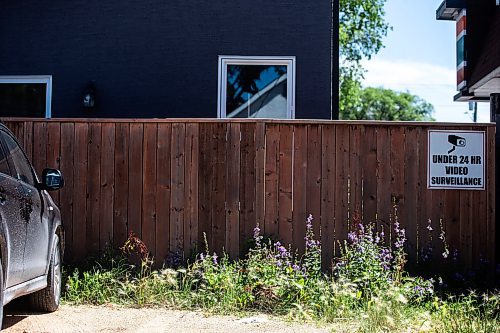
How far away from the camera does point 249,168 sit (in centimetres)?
921

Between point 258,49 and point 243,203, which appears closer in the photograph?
point 243,203

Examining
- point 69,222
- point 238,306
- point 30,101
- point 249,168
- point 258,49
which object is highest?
point 258,49

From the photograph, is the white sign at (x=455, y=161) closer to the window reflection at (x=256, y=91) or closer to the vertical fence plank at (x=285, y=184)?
the vertical fence plank at (x=285, y=184)

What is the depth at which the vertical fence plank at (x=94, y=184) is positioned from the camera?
930 centimetres

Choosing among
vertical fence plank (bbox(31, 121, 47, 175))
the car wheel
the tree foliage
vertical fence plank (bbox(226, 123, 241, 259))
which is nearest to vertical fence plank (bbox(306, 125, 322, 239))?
vertical fence plank (bbox(226, 123, 241, 259))

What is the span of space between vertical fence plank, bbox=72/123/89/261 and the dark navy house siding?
2494 mm

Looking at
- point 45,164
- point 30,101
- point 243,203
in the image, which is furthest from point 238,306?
point 30,101

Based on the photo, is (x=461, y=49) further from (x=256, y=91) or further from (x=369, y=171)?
(x=369, y=171)

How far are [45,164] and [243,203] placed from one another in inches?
92.9

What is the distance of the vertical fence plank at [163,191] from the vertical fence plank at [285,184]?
129 centimetres

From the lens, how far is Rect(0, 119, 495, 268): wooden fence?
30.0ft

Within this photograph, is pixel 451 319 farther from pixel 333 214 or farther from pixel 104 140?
pixel 104 140

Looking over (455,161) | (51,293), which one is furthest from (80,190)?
(455,161)

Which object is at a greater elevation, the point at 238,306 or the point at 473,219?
the point at 473,219
